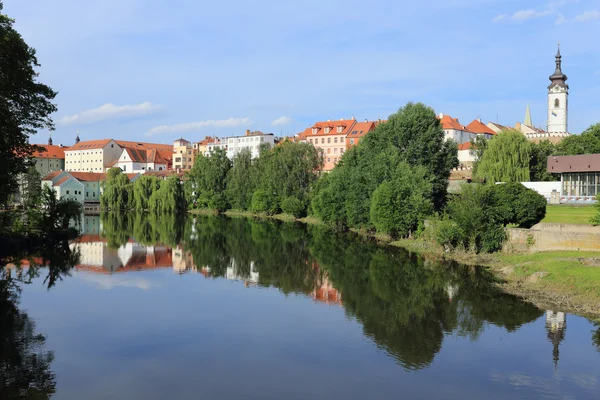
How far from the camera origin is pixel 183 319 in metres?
20.9

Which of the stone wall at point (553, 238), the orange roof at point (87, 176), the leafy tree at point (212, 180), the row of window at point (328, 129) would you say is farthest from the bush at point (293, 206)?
the orange roof at point (87, 176)

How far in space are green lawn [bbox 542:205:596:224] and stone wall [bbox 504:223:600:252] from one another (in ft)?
10.4

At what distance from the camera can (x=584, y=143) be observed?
205ft

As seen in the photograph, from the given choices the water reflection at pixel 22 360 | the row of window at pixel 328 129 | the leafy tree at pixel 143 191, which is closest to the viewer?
the water reflection at pixel 22 360

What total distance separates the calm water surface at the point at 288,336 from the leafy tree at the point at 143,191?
59.2m

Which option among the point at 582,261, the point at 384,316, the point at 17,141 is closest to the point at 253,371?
the point at 384,316

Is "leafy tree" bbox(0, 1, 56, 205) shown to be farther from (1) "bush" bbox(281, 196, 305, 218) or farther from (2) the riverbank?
(1) "bush" bbox(281, 196, 305, 218)

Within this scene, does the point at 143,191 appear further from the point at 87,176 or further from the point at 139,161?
the point at 139,161

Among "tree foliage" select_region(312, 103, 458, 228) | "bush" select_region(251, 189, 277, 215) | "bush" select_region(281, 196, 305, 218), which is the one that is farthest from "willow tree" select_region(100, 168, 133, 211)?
"tree foliage" select_region(312, 103, 458, 228)

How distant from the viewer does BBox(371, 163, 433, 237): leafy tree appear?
42.6 meters

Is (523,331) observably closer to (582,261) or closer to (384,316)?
(384,316)

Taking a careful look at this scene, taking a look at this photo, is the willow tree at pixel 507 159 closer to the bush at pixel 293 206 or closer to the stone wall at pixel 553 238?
the bush at pixel 293 206

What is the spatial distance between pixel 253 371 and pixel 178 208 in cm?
7771

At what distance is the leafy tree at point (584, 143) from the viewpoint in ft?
201
